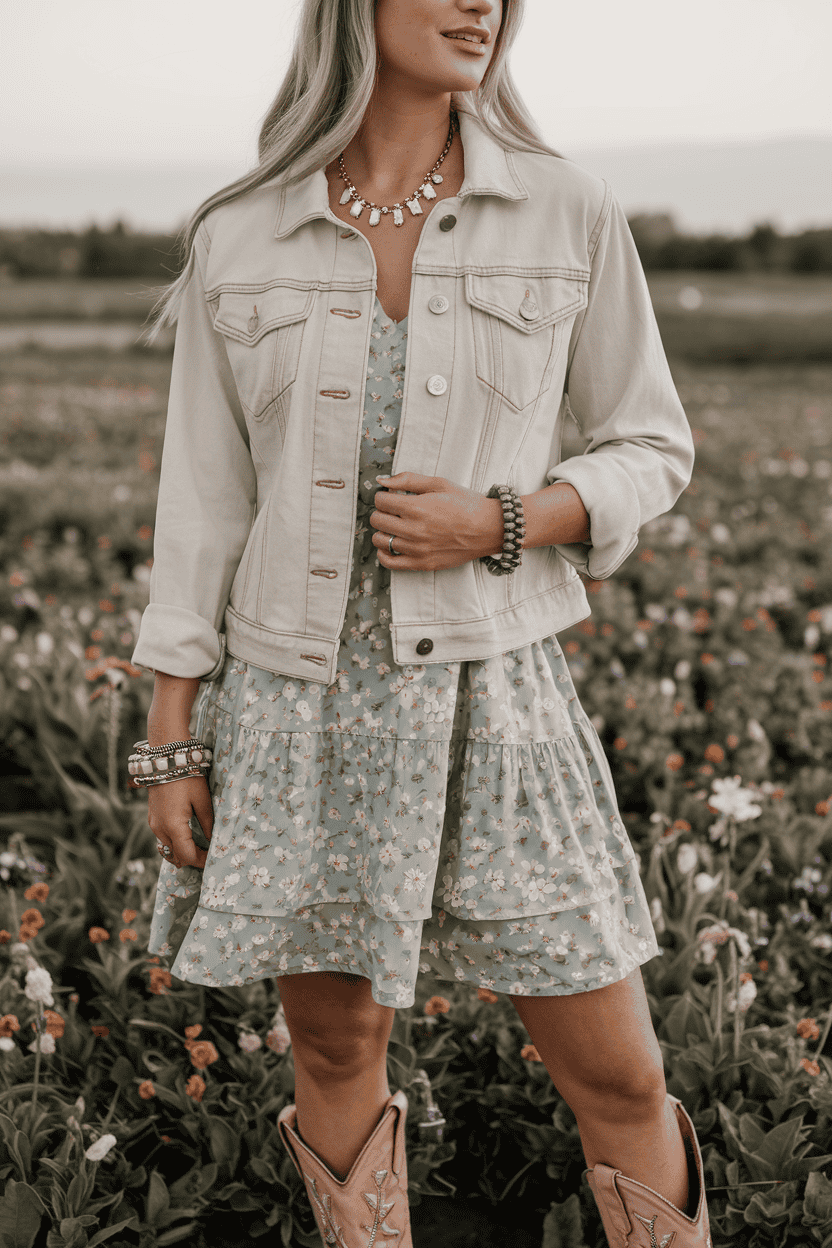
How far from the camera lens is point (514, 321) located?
1.63 m

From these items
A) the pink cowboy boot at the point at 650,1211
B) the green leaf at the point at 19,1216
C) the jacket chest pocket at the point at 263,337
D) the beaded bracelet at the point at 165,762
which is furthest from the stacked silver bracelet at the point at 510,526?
the green leaf at the point at 19,1216

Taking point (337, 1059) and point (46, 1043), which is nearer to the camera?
point (337, 1059)

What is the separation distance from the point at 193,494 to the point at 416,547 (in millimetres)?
430

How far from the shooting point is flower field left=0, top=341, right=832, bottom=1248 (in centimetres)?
225

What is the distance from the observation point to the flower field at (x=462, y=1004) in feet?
7.37

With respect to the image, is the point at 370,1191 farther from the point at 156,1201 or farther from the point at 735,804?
the point at 735,804

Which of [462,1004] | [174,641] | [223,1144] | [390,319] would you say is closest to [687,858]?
[462,1004]

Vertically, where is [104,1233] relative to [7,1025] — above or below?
below

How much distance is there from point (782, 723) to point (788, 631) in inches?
43.2

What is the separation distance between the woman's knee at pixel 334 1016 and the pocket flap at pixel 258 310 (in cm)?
104

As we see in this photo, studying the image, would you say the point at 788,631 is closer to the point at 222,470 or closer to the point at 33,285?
the point at 222,470

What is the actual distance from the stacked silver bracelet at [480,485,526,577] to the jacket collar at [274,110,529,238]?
432mm

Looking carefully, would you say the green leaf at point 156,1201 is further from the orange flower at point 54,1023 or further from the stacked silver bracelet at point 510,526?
the stacked silver bracelet at point 510,526

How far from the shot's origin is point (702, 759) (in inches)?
146
